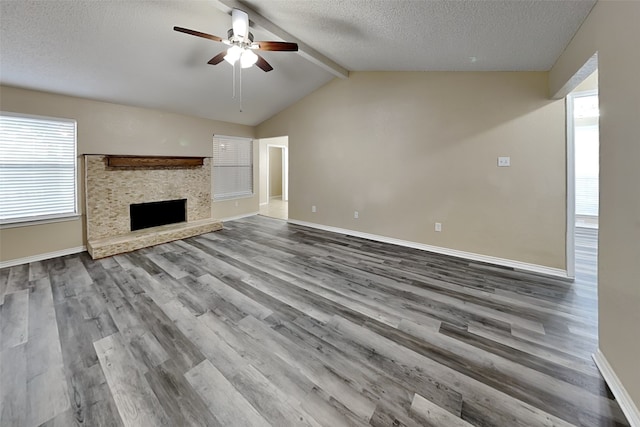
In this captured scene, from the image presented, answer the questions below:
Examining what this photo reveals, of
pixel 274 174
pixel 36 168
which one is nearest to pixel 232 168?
pixel 36 168

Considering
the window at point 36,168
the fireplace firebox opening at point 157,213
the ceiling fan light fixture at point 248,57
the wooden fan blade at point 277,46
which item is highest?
the wooden fan blade at point 277,46

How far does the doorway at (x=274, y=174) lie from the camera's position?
8.95 metres

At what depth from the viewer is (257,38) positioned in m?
3.54

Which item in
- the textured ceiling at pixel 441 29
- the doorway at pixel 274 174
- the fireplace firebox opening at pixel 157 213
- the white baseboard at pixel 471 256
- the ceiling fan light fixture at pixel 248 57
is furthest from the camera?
the doorway at pixel 274 174

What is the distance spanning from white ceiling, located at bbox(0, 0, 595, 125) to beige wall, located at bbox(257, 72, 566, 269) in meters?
0.39

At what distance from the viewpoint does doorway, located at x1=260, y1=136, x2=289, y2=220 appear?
8953mm

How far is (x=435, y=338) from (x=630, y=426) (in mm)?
1003

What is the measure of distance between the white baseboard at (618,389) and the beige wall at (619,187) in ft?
0.11

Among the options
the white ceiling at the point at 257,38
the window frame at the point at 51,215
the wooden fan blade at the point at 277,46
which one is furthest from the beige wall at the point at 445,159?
the window frame at the point at 51,215

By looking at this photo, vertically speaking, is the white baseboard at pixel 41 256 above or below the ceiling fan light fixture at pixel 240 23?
below

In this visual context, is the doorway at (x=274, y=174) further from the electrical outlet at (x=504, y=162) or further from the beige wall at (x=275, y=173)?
the electrical outlet at (x=504, y=162)

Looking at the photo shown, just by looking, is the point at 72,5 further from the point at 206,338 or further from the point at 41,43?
the point at 206,338

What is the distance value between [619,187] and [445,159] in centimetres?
252

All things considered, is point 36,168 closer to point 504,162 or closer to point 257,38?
point 257,38
